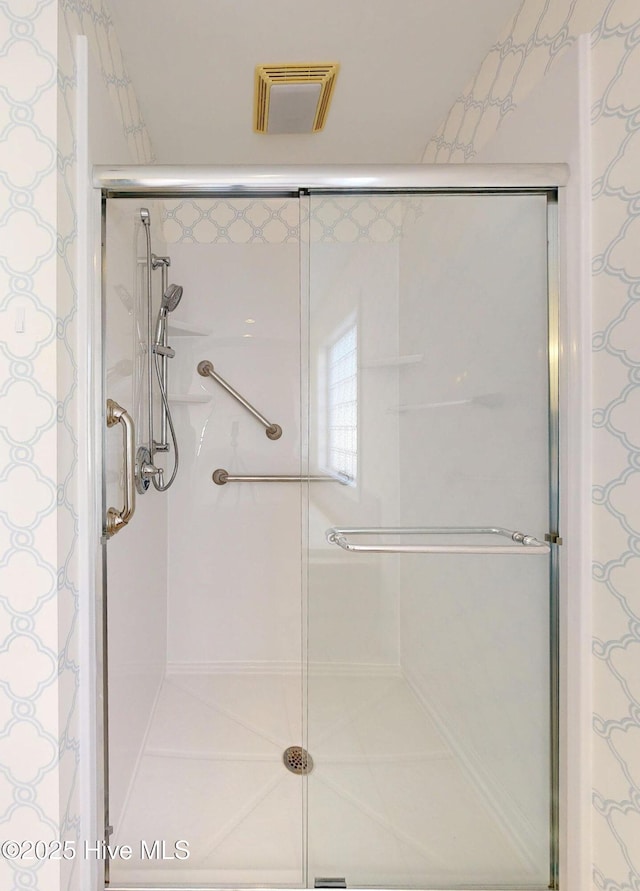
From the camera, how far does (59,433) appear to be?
1.04 meters

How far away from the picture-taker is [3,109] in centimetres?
101

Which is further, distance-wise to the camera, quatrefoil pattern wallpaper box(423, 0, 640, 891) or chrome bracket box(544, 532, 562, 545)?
chrome bracket box(544, 532, 562, 545)

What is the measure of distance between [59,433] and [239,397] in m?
1.17

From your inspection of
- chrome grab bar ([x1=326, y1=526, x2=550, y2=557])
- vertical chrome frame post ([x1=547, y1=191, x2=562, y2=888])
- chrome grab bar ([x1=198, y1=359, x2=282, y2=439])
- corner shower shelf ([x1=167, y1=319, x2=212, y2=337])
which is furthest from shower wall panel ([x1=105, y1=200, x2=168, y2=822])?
vertical chrome frame post ([x1=547, y1=191, x2=562, y2=888])

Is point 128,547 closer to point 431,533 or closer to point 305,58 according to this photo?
point 431,533

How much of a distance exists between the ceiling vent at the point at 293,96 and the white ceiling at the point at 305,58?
0.12 feet

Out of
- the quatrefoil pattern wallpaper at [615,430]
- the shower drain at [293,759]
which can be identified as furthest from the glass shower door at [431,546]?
the shower drain at [293,759]

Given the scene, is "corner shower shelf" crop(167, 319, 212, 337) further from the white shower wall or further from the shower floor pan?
the shower floor pan

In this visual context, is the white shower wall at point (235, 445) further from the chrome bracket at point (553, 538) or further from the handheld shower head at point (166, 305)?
the chrome bracket at point (553, 538)

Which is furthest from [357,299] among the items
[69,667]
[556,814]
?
[556,814]

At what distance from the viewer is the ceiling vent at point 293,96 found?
1524 mm

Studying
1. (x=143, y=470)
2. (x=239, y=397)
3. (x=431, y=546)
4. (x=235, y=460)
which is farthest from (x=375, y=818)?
(x=239, y=397)

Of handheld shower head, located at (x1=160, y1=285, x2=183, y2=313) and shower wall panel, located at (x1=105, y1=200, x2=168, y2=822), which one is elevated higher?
handheld shower head, located at (x1=160, y1=285, x2=183, y2=313)

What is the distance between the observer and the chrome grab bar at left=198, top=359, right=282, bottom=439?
2.14 meters
